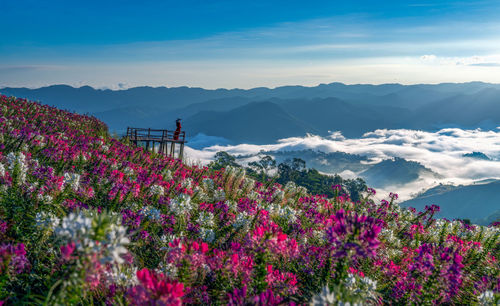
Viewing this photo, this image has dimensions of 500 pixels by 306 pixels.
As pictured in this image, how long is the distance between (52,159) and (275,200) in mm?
6445

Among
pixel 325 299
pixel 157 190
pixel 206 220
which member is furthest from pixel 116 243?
pixel 157 190

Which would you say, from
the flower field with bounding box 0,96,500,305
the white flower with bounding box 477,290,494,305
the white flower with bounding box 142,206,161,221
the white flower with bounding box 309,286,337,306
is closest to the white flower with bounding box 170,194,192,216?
the flower field with bounding box 0,96,500,305

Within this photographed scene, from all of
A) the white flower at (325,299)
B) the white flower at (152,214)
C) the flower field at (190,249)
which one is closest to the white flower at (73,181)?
the flower field at (190,249)

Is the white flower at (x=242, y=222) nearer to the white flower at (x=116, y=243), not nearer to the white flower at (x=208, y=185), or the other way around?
the white flower at (x=208, y=185)

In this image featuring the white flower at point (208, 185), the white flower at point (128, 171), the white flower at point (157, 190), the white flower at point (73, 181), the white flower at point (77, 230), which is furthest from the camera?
the white flower at point (208, 185)

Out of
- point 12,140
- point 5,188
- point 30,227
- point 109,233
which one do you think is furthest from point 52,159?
point 109,233

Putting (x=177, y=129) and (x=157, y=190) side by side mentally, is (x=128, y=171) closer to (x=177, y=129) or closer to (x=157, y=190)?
(x=157, y=190)

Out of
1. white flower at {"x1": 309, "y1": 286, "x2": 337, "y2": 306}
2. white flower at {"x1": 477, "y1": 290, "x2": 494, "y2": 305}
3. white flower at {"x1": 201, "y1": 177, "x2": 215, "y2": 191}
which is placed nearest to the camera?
white flower at {"x1": 309, "y1": 286, "x2": 337, "y2": 306}

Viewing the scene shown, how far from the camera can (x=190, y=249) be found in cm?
313

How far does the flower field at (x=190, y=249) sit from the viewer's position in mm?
2453

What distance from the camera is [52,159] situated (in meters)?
9.68

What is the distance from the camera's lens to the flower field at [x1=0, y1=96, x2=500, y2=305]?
2453 millimetres

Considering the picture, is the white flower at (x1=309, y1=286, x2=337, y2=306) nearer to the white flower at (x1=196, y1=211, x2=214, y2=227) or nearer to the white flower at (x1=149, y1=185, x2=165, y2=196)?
the white flower at (x1=196, y1=211, x2=214, y2=227)

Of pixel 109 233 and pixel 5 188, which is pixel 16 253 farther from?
pixel 5 188
